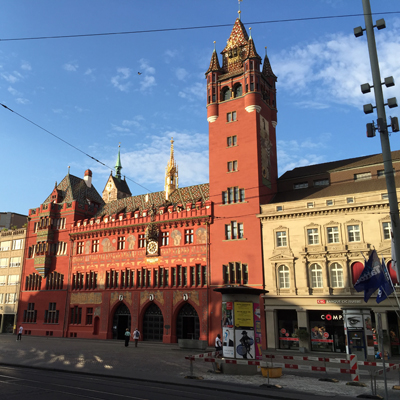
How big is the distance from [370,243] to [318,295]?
6.04 m

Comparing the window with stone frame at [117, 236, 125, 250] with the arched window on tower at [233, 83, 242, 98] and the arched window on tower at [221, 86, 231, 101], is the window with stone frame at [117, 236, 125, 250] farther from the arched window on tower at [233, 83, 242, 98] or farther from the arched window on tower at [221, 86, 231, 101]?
the arched window on tower at [233, 83, 242, 98]

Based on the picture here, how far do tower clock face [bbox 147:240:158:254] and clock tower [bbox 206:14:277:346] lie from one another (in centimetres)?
714

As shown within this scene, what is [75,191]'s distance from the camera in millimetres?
57000

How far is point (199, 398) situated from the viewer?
45.2ft

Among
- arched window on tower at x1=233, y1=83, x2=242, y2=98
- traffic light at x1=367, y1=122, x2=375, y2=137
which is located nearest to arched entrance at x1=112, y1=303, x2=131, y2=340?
arched window on tower at x1=233, y1=83, x2=242, y2=98

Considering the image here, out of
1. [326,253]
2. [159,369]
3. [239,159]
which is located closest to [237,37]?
[239,159]

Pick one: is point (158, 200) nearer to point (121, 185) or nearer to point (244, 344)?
point (244, 344)

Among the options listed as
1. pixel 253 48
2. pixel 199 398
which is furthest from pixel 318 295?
pixel 253 48

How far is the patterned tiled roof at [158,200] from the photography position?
4644cm

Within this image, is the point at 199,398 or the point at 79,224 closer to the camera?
the point at 199,398

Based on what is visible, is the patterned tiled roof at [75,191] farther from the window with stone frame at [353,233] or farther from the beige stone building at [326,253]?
the window with stone frame at [353,233]

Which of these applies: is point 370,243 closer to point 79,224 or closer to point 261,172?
point 261,172

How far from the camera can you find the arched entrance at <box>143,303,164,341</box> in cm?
4300

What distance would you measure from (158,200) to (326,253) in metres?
23.2
